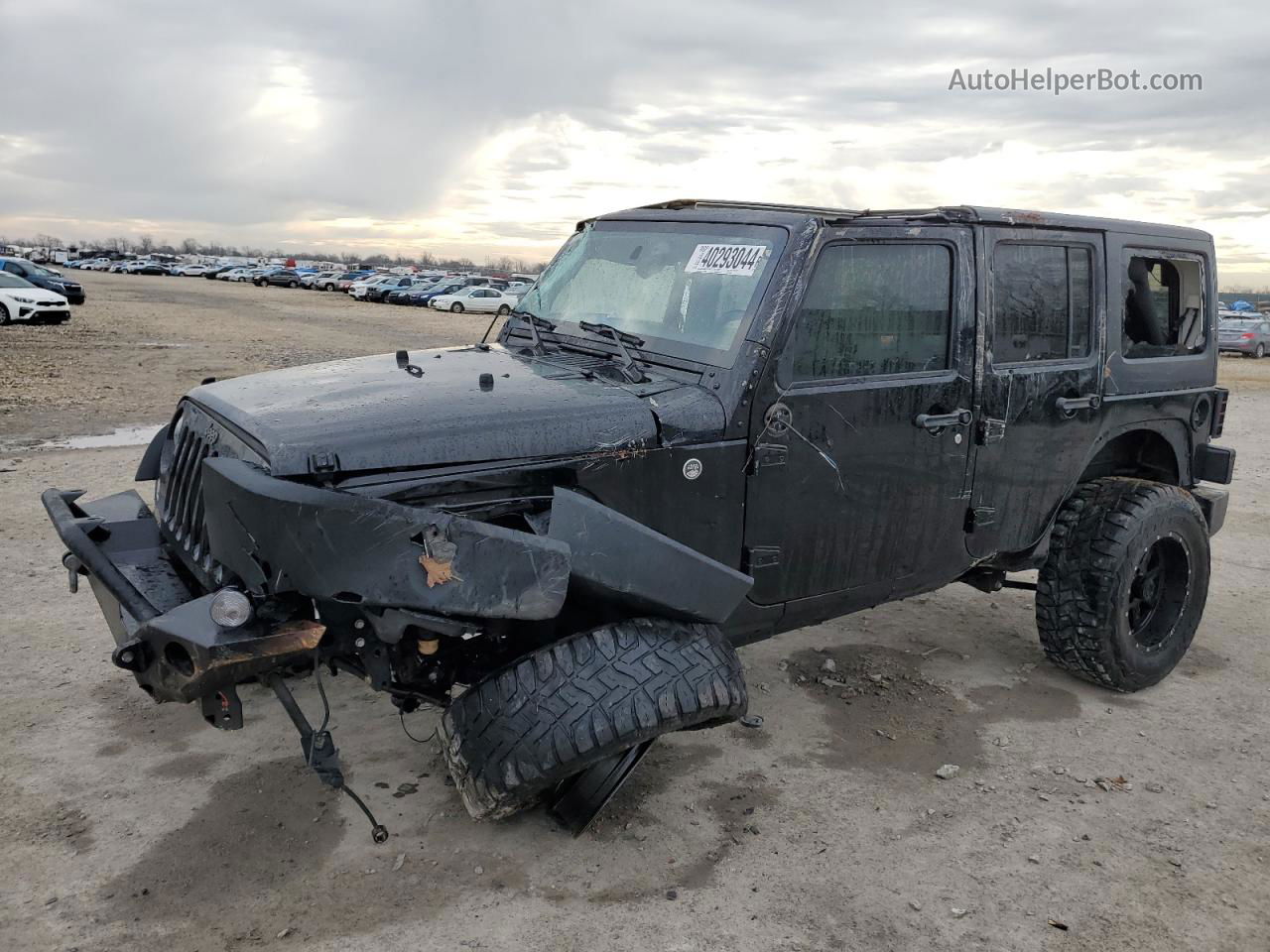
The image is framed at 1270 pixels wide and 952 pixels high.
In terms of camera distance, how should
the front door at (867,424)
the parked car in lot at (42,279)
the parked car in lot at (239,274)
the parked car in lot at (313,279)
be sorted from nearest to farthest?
the front door at (867,424), the parked car in lot at (42,279), the parked car in lot at (313,279), the parked car in lot at (239,274)

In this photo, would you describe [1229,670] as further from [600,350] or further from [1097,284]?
[600,350]

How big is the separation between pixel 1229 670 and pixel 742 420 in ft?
11.2

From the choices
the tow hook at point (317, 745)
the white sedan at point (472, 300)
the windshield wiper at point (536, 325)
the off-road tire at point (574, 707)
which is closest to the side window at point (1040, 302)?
the windshield wiper at point (536, 325)

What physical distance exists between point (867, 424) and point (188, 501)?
8.23ft

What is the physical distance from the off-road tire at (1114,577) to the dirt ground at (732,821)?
207 mm

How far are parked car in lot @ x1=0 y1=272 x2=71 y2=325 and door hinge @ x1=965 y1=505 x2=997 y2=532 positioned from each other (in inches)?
963

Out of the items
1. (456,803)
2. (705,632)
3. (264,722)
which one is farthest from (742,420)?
(264,722)

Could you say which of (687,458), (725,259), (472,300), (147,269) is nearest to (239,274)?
(147,269)

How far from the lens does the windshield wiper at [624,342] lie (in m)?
3.65

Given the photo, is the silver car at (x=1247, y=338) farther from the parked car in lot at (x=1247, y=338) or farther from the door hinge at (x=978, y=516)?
the door hinge at (x=978, y=516)

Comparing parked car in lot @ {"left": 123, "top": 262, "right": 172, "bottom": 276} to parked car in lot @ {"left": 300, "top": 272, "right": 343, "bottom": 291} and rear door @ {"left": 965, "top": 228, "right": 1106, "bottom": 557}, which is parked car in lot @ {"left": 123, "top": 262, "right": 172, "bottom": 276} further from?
rear door @ {"left": 965, "top": 228, "right": 1106, "bottom": 557}

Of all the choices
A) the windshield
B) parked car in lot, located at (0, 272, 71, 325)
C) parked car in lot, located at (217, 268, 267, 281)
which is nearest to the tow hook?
the windshield

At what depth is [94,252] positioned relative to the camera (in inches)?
3639

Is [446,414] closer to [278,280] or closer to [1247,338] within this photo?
[1247,338]
